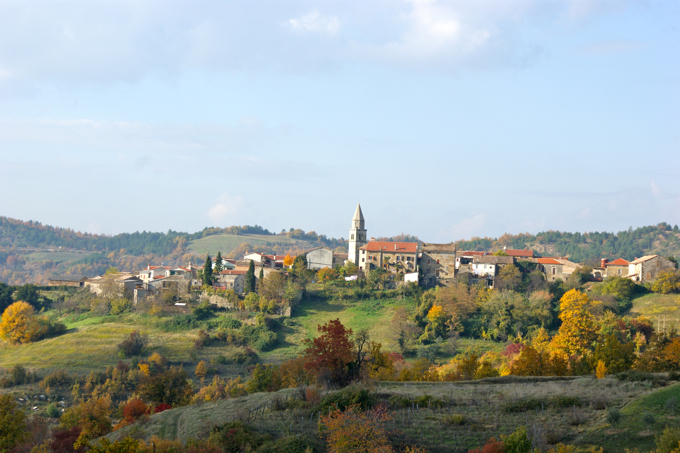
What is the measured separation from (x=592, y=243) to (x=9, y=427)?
18873 cm

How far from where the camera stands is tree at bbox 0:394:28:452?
2823 centimetres

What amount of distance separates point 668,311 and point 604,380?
32128 mm

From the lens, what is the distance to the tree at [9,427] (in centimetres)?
2823

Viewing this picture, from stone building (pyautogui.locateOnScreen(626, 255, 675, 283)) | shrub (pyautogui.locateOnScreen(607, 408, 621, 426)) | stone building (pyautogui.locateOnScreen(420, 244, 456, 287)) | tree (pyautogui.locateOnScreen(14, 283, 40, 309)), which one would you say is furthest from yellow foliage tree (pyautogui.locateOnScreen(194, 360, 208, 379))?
stone building (pyautogui.locateOnScreen(626, 255, 675, 283))

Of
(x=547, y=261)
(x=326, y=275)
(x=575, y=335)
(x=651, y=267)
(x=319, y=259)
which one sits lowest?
(x=575, y=335)

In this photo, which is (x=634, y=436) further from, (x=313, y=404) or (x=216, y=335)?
(x=216, y=335)

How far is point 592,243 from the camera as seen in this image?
191375mm

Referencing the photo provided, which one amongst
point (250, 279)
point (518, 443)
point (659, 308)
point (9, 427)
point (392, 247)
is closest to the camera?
point (518, 443)

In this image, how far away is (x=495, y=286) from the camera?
71.8 meters

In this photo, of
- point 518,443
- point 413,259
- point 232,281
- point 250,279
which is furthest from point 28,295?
point 518,443

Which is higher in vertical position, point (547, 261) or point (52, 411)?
point (547, 261)

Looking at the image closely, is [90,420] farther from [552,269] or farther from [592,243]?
[592,243]

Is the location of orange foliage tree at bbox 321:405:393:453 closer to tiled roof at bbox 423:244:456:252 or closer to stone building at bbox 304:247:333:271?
tiled roof at bbox 423:244:456:252

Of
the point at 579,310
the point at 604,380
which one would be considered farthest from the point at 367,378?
the point at 579,310
